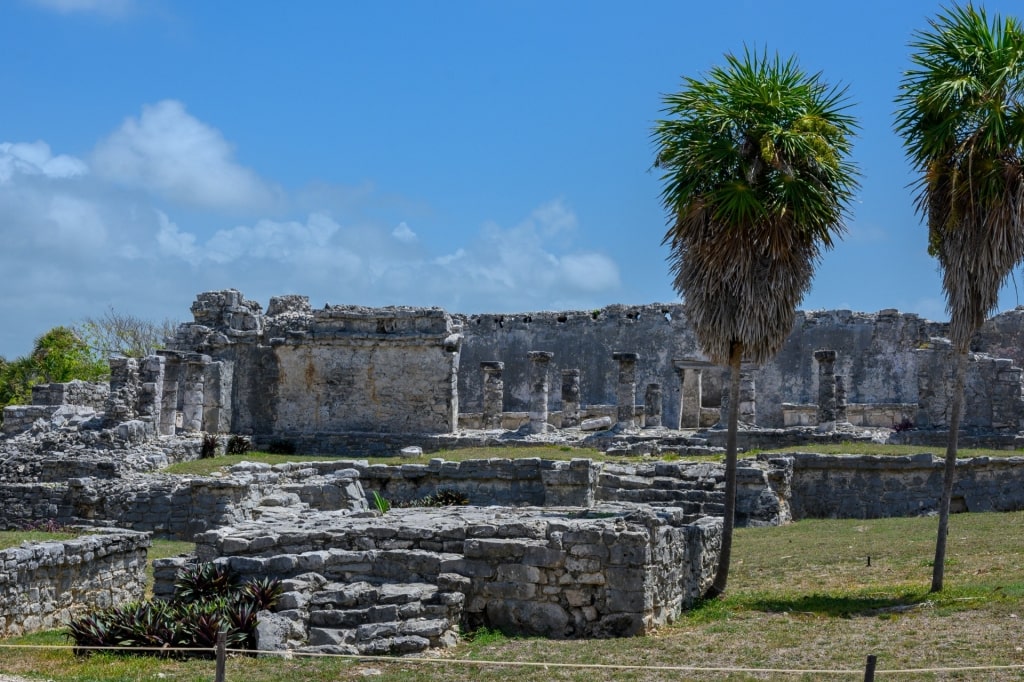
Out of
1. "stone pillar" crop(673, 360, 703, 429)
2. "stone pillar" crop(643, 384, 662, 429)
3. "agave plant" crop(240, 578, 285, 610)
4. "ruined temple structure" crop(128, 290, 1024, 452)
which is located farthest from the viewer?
"stone pillar" crop(673, 360, 703, 429)

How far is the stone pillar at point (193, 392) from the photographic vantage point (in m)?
29.5

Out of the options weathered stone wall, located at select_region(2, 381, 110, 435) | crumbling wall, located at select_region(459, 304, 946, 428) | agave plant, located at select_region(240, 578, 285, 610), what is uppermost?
crumbling wall, located at select_region(459, 304, 946, 428)

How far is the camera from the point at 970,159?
1180cm

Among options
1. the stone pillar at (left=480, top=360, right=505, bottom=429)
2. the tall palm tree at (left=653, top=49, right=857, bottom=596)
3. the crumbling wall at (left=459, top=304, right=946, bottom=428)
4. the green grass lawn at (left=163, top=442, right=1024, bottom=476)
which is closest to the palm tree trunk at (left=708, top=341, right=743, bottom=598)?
the tall palm tree at (left=653, top=49, right=857, bottom=596)

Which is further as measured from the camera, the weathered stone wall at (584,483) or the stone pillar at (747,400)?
the stone pillar at (747,400)

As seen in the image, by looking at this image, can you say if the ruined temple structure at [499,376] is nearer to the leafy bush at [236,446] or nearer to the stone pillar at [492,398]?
the stone pillar at [492,398]

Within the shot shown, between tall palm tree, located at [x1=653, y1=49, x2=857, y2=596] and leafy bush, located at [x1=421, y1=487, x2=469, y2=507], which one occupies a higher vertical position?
tall palm tree, located at [x1=653, y1=49, x2=857, y2=596]

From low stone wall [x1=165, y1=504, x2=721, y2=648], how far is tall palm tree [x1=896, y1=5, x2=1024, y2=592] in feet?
10.8

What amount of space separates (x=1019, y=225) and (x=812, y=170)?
7.43 ft

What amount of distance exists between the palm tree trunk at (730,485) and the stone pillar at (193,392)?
18699mm

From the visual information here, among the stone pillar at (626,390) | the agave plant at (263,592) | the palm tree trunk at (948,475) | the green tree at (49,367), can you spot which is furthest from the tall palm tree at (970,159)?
the green tree at (49,367)

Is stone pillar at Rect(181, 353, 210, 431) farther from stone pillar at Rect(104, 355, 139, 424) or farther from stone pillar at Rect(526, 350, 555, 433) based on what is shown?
stone pillar at Rect(526, 350, 555, 433)

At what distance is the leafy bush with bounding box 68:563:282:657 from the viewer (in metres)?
10.1

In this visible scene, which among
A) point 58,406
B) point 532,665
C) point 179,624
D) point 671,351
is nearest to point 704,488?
point 532,665
